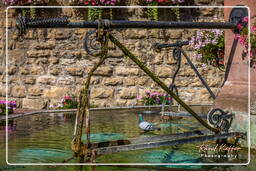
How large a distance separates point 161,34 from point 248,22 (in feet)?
16.5

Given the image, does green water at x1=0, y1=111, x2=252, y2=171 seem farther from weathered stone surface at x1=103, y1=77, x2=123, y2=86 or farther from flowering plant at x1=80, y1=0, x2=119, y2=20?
flowering plant at x1=80, y1=0, x2=119, y2=20

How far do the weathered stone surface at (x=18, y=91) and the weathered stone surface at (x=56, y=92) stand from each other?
441mm

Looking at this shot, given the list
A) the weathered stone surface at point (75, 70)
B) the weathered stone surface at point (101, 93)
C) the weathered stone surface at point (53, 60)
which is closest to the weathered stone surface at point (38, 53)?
the weathered stone surface at point (53, 60)

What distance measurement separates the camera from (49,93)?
7.80m

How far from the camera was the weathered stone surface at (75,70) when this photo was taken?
25.4ft

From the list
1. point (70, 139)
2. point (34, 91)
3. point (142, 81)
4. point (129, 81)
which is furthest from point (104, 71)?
point (70, 139)

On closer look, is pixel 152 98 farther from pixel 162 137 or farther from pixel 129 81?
pixel 162 137

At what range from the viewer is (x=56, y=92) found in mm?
7758

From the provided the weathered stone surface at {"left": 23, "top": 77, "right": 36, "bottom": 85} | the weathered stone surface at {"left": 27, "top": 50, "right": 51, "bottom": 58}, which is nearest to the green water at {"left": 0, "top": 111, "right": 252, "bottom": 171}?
A: the weathered stone surface at {"left": 23, "top": 77, "right": 36, "bottom": 85}

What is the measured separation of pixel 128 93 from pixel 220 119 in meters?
4.79

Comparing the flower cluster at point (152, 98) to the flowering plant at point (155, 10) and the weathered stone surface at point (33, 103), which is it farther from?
the weathered stone surface at point (33, 103)

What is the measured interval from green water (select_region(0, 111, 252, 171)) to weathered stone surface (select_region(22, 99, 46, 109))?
199 centimetres

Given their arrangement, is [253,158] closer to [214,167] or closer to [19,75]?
[214,167]

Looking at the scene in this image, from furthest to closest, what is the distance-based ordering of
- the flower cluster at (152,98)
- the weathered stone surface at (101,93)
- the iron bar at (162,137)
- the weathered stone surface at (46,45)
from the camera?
1. the weathered stone surface at (46,45)
2. the weathered stone surface at (101,93)
3. the flower cluster at (152,98)
4. the iron bar at (162,137)
